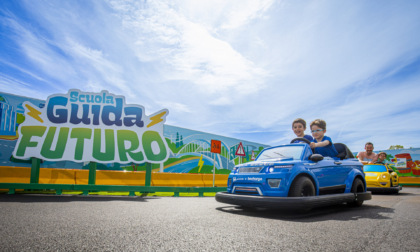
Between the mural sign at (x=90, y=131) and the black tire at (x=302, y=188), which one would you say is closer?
the black tire at (x=302, y=188)

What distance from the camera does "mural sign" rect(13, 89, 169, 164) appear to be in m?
9.62

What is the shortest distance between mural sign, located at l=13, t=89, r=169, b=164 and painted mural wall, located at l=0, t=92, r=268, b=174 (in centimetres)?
60

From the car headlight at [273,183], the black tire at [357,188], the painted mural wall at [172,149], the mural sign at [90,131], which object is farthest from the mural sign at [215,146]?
the car headlight at [273,183]

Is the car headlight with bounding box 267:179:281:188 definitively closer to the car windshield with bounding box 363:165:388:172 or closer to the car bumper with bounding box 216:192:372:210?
the car bumper with bounding box 216:192:372:210

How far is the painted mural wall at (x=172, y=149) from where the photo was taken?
11.2 meters

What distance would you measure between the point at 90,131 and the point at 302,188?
850 centimetres

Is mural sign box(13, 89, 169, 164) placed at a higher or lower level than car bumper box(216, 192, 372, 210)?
higher

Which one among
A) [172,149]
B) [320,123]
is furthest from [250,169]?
[172,149]

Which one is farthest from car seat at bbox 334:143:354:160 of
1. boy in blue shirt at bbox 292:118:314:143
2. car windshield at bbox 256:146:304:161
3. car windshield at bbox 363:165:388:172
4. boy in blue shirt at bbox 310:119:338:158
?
car windshield at bbox 363:165:388:172

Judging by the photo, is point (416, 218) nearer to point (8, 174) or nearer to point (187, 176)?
point (187, 176)

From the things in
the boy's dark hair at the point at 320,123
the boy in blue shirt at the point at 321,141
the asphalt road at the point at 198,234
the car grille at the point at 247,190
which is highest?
the boy's dark hair at the point at 320,123

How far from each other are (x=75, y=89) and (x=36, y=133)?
7.33ft

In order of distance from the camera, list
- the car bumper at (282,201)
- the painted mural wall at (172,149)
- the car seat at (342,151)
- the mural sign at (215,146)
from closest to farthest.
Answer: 1. the car bumper at (282,201)
2. the car seat at (342,151)
3. the mural sign at (215,146)
4. the painted mural wall at (172,149)

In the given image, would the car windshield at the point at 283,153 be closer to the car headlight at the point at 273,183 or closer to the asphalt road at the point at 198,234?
the car headlight at the point at 273,183
